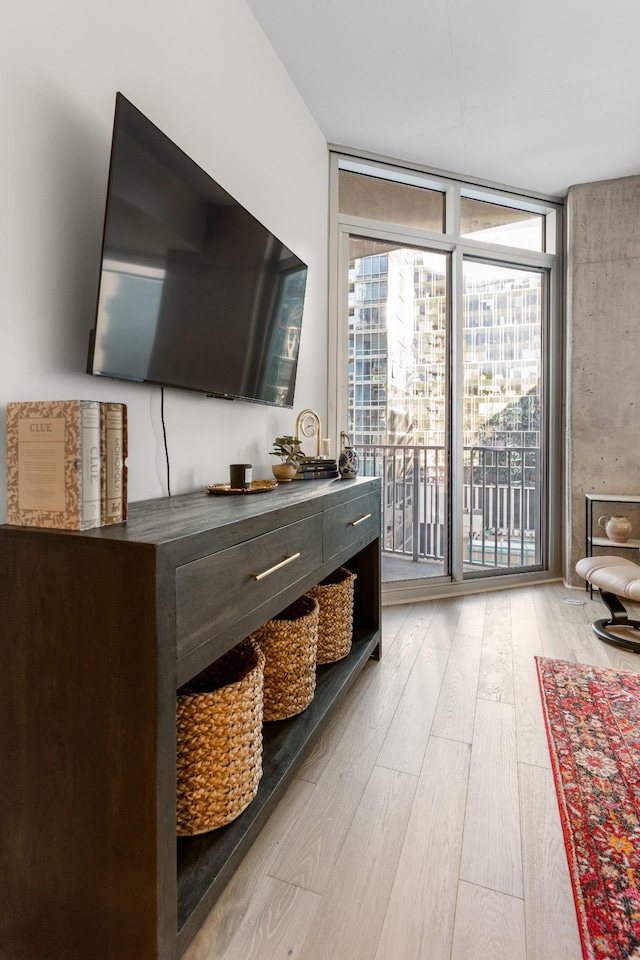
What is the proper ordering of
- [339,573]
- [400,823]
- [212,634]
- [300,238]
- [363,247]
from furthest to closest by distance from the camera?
[363,247] < [300,238] < [339,573] < [400,823] < [212,634]

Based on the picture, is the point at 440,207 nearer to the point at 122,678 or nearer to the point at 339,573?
the point at 339,573

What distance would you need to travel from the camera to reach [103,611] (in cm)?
90

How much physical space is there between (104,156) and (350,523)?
138 centimetres

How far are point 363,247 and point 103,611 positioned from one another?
3035 millimetres

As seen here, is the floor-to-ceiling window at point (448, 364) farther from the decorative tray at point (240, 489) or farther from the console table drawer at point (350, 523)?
the decorative tray at point (240, 489)

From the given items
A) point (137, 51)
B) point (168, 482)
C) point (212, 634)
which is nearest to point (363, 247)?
point (137, 51)

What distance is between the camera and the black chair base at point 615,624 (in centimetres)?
261

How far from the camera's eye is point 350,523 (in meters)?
2.03

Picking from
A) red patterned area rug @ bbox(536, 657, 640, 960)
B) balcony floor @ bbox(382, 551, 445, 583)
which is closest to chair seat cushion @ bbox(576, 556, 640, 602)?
red patterned area rug @ bbox(536, 657, 640, 960)

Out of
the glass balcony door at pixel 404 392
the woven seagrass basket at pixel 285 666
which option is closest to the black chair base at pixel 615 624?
the glass balcony door at pixel 404 392

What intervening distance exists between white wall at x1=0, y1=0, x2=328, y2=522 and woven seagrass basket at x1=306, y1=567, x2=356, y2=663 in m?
0.61

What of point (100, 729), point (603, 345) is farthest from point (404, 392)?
point (100, 729)

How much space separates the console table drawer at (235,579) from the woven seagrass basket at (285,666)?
24 centimetres

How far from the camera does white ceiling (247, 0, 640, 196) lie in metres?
2.22
